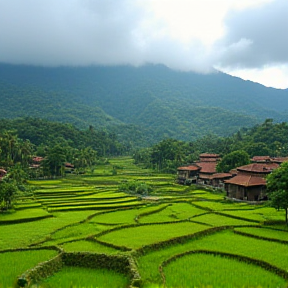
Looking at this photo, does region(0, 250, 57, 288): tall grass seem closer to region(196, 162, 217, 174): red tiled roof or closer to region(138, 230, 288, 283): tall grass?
region(138, 230, 288, 283): tall grass

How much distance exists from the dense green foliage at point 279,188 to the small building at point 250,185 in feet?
42.9

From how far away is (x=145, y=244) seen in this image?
20.0 metres

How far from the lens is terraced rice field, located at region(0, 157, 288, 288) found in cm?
1570

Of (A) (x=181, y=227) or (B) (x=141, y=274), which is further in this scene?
(A) (x=181, y=227)

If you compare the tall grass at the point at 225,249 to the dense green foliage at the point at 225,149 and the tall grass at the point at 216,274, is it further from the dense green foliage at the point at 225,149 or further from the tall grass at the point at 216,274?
the dense green foliage at the point at 225,149

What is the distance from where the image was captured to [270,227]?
25766 mm

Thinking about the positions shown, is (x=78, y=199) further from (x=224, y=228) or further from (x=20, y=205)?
(x=224, y=228)

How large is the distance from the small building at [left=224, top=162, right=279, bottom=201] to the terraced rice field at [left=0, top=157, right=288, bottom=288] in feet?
15.8

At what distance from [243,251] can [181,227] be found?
6.60 m

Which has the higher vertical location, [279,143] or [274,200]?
[279,143]

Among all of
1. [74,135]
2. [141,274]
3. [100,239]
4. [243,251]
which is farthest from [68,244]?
[74,135]

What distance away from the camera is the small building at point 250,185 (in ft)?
134

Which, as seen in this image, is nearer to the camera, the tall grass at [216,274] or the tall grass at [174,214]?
the tall grass at [216,274]

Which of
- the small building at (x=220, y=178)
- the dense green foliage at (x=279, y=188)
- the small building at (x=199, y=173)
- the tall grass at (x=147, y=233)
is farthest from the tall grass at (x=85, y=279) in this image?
the small building at (x=199, y=173)
